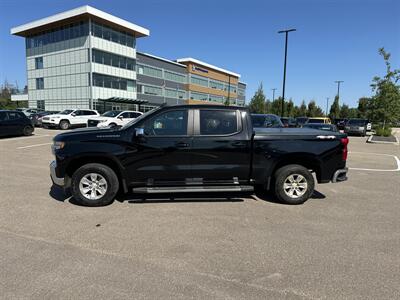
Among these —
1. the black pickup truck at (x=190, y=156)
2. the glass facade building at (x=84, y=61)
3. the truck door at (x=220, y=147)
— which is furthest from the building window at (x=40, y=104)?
the truck door at (x=220, y=147)

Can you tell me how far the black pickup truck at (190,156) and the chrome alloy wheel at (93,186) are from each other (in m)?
0.02

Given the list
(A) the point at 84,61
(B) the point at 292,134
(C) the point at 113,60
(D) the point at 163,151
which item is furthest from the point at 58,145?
(C) the point at 113,60

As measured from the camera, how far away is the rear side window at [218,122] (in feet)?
17.9

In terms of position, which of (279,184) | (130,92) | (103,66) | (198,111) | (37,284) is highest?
(103,66)

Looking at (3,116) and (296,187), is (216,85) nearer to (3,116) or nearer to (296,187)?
(3,116)

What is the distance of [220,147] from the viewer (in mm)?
5387

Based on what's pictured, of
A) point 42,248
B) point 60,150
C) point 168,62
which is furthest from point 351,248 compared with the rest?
point 168,62

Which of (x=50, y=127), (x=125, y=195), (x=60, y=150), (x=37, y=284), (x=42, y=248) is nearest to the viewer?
(x=37, y=284)

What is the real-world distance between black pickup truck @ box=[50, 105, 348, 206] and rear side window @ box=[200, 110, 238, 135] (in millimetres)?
19

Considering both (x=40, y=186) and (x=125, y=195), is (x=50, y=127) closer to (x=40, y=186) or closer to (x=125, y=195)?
(x=40, y=186)

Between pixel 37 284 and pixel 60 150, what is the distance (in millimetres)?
2830

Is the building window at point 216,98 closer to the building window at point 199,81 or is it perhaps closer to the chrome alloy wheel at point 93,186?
the building window at point 199,81

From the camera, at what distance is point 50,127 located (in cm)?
2425

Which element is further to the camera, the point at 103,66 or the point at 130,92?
the point at 130,92
